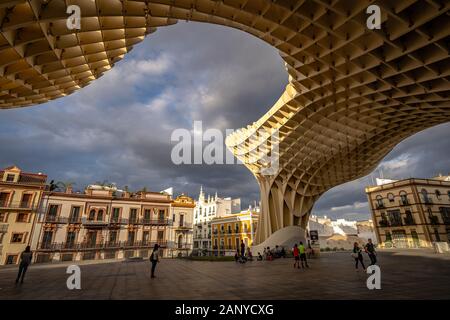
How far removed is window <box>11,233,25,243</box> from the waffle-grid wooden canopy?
101ft

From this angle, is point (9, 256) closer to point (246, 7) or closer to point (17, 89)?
point (17, 89)

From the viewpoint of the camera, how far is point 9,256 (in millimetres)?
33719

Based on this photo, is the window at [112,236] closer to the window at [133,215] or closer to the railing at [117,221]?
the railing at [117,221]

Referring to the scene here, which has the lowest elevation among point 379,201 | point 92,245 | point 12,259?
point 12,259

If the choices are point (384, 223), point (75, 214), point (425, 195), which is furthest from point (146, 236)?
point (425, 195)

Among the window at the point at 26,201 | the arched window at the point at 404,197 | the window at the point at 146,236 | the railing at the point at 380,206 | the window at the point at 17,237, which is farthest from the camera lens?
the railing at the point at 380,206

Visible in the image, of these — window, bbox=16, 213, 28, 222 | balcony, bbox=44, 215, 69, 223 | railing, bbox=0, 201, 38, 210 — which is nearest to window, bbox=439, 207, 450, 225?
balcony, bbox=44, 215, 69, 223

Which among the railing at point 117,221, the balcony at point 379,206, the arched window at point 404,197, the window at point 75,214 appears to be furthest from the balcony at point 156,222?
the arched window at point 404,197

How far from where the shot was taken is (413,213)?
42.5 meters

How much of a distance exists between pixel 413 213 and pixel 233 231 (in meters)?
39.0

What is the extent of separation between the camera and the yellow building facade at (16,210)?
34.2 meters

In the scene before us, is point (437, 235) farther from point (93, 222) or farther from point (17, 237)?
point (17, 237)

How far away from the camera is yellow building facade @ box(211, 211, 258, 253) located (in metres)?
59.2

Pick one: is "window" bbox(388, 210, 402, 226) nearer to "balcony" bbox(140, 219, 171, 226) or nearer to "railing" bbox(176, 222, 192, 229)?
"railing" bbox(176, 222, 192, 229)
